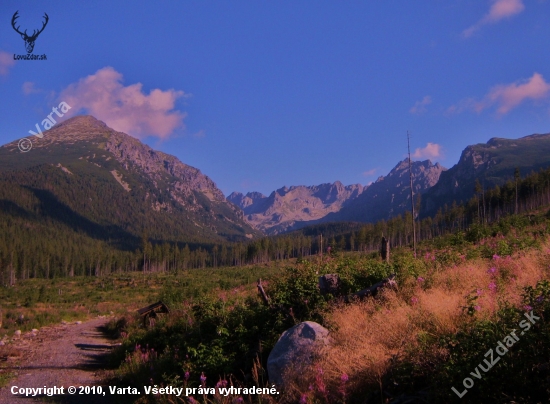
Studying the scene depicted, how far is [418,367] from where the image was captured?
5.23 m

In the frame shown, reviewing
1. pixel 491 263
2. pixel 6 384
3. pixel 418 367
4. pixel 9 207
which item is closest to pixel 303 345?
pixel 418 367

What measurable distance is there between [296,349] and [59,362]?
11.4 metres

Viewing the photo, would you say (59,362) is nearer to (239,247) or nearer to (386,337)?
(386,337)

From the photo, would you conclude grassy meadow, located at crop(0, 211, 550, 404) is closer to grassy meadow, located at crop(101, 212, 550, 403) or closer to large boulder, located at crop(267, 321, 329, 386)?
grassy meadow, located at crop(101, 212, 550, 403)

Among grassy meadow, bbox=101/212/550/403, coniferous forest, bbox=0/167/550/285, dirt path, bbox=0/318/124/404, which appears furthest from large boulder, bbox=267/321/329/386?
coniferous forest, bbox=0/167/550/285

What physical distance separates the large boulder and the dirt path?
5.04 metres

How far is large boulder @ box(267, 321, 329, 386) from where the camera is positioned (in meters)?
7.04

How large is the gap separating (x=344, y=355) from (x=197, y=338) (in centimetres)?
592

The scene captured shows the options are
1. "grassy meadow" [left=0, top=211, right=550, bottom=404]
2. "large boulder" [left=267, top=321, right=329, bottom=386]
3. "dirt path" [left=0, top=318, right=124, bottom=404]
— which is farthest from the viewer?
"dirt path" [left=0, top=318, right=124, bottom=404]

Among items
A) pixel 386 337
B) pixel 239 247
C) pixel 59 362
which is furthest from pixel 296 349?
pixel 239 247

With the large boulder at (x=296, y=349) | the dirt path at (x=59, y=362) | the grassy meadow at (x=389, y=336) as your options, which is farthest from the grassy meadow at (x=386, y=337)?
the dirt path at (x=59, y=362)

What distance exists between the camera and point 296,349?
23.9ft

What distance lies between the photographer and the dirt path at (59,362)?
9.87 metres

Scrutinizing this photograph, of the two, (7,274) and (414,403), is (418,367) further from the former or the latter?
(7,274)
